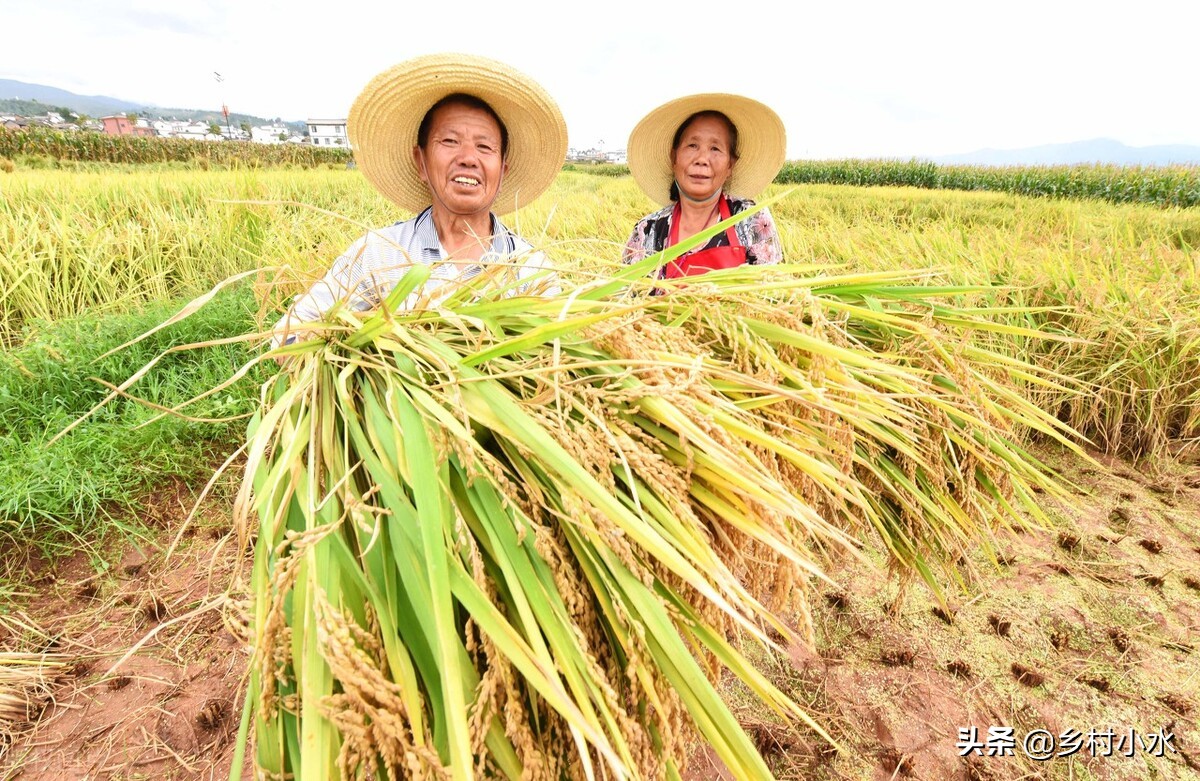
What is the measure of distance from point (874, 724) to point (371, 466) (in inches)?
78.2

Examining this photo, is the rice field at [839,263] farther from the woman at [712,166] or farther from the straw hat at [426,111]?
the woman at [712,166]

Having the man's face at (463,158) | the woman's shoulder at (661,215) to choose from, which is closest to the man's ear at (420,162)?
the man's face at (463,158)

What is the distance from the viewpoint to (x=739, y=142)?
284 centimetres

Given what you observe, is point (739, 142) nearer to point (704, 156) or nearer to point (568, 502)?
point (704, 156)

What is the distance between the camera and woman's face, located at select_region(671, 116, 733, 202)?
2.75 m

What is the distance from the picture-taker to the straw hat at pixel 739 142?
8.58ft

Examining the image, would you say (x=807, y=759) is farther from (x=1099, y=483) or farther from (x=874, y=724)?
(x=1099, y=483)

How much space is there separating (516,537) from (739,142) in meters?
2.75

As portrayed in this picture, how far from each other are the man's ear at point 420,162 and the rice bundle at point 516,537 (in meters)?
1.38

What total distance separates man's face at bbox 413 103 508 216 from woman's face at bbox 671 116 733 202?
3.88ft

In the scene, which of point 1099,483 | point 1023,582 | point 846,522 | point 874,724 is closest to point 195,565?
point 846,522

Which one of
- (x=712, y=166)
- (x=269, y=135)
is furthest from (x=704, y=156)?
(x=269, y=135)

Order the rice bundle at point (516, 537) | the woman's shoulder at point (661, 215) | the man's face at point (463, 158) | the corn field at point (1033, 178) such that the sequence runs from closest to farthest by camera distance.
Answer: the rice bundle at point (516, 537)
the man's face at point (463, 158)
the woman's shoulder at point (661, 215)
the corn field at point (1033, 178)

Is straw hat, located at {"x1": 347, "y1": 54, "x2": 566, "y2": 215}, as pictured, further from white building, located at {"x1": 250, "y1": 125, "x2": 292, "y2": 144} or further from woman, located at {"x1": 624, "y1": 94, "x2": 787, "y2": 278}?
white building, located at {"x1": 250, "y1": 125, "x2": 292, "y2": 144}
